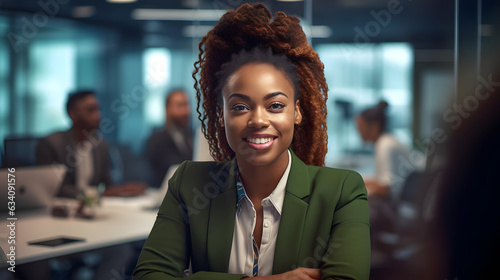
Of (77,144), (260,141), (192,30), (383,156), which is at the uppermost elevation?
(192,30)

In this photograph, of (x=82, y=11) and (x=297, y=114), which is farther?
(x=82, y=11)

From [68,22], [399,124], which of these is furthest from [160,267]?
[68,22]

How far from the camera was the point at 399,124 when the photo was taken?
548 centimetres

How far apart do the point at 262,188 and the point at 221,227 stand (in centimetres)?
14

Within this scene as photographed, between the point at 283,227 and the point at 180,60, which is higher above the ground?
the point at 180,60

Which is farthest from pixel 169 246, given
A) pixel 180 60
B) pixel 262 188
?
pixel 180 60

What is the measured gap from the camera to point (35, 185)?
3.18 metres

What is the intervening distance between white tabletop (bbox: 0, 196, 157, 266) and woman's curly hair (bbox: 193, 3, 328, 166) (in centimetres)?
138

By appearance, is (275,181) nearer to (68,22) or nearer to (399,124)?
(399,124)

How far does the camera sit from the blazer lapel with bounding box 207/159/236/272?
1210 millimetres

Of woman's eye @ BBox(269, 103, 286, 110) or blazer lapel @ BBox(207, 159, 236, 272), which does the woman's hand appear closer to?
blazer lapel @ BBox(207, 159, 236, 272)

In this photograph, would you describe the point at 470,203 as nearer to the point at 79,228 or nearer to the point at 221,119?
the point at 221,119

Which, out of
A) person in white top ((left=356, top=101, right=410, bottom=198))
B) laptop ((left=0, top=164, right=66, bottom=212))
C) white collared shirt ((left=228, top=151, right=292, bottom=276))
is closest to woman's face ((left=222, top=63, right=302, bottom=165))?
white collared shirt ((left=228, top=151, right=292, bottom=276))

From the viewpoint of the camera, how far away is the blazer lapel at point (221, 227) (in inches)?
47.6
